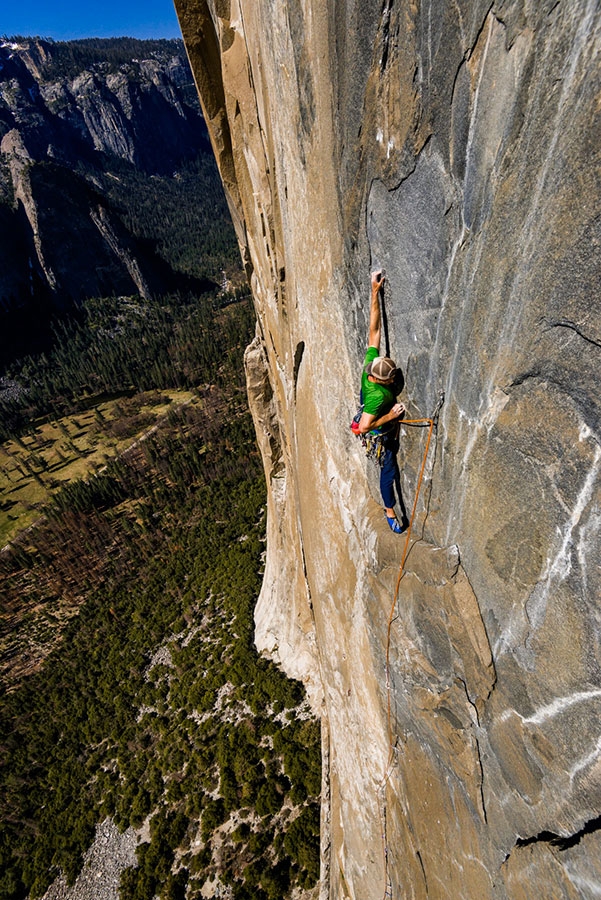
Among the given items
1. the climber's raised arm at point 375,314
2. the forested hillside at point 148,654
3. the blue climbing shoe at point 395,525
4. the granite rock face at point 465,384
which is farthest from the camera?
the forested hillside at point 148,654

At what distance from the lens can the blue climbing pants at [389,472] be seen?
5.99m

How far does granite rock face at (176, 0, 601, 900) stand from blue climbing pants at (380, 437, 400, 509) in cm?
22

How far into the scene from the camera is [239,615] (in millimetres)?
28750

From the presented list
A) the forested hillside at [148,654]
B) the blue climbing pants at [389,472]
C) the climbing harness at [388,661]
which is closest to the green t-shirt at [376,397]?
the climbing harness at [388,661]

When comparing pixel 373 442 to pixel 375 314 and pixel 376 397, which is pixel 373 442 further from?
pixel 375 314

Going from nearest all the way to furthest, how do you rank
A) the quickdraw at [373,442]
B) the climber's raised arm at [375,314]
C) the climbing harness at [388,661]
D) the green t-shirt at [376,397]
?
1. the climbing harness at [388,661]
2. the climber's raised arm at [375,314]
3. the green t-shirt at [376,397]
4. the quickdraw at [373,442]

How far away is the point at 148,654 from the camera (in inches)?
1296

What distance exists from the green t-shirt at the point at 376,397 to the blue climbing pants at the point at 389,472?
542mm

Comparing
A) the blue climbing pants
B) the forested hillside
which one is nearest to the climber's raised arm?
the blue climbing pants

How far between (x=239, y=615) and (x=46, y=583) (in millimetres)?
32982

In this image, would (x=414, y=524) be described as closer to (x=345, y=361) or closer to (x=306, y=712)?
(x=345, y=361)

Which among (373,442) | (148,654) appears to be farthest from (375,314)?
(148,654)

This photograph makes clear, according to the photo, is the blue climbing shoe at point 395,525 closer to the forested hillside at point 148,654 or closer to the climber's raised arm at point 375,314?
the climber's raised arm at point 375,314

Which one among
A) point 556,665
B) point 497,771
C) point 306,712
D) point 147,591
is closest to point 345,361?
point 556,665
